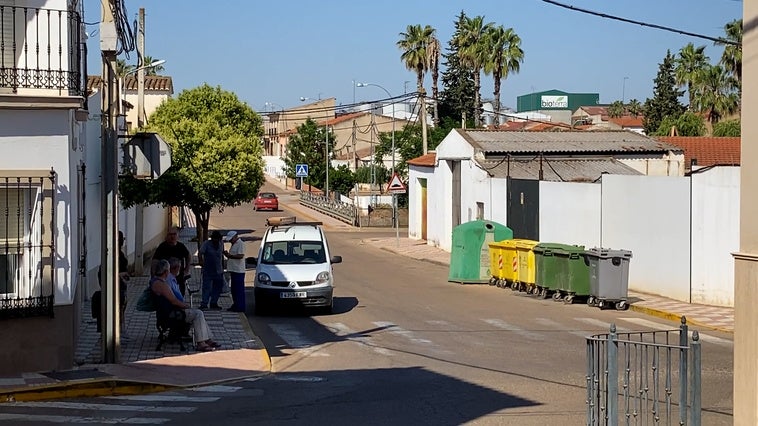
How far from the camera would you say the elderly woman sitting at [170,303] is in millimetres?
15203

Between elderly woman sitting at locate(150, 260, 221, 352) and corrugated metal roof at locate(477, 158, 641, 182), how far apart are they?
21.9 metres

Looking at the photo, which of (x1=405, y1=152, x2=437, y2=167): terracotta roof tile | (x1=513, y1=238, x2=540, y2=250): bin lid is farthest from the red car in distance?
(x1=513, y1=238, x2=540, y2=250): bin lid

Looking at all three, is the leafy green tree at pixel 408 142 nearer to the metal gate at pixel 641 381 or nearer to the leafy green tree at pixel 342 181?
the leafy green tree at pixel 342 181

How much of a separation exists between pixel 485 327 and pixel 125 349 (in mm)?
6942

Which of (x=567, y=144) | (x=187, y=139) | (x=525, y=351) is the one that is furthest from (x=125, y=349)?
(x=567, y=144)

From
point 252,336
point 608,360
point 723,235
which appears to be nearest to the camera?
point 608,360

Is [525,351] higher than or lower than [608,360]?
lower

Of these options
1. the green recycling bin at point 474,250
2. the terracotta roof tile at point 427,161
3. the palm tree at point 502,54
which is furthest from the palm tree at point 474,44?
the green recycling bin at point 474,250

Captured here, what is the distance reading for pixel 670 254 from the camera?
23.6m

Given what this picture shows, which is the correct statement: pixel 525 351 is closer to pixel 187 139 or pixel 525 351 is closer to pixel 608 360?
pixel 608 360

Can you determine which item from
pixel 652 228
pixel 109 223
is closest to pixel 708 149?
pixel 652 228

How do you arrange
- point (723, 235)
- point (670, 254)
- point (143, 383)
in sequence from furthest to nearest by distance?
point (670, 254) < point (723, 235) < point (143, 383)

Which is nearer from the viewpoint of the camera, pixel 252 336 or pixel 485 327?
pixel 252 336

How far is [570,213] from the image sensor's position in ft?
95.6
